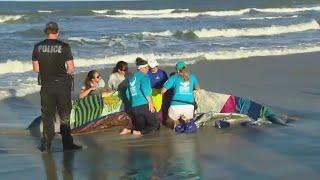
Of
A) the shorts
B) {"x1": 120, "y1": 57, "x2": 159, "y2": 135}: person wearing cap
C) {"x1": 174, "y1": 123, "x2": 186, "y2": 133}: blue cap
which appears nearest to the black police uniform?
{"x1": 120, "y1": 57, "x2": 159, "y2": 135}: person wearing cap

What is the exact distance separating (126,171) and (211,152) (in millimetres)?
1292

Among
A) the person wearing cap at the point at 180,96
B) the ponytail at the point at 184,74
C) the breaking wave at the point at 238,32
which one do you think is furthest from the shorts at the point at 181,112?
the breaking wave at the point at 238,32

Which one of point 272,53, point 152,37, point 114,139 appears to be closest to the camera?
point 114,139

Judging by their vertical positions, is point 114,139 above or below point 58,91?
below

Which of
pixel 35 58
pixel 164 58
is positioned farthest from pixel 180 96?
pixel 164 58

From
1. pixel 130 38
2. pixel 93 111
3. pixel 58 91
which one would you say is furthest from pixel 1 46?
pixel 58 91

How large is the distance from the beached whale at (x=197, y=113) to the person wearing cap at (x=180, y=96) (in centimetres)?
21

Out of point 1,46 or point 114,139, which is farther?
point 1,46

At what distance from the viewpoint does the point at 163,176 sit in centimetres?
667

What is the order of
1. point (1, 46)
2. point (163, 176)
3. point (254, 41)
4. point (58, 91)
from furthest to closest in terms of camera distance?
point (254, 41) < point (1, 46) < point (58, 91) < point (163, 176)

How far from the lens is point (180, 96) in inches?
368

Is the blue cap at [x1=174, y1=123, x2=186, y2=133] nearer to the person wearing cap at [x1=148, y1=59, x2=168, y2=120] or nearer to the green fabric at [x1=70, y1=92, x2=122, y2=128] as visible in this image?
the person wearing cap at [x1=148, y1=59, x2=168, y2=120]

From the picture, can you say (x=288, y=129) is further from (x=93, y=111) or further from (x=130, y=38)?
(x=130, y=38)

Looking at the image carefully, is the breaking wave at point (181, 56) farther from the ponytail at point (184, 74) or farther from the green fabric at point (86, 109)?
the ponytail at point (184, 74)
